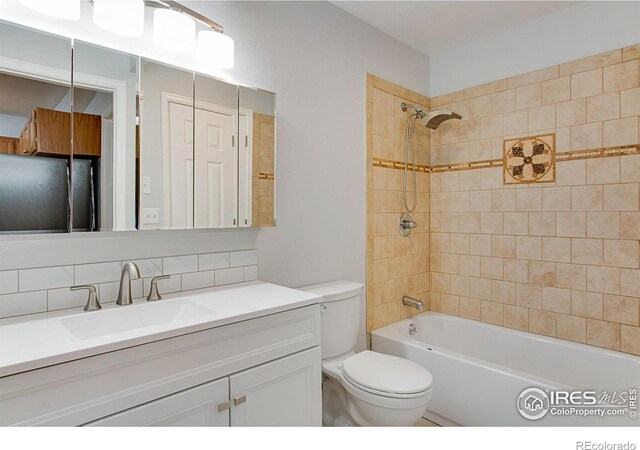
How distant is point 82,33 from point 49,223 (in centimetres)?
75

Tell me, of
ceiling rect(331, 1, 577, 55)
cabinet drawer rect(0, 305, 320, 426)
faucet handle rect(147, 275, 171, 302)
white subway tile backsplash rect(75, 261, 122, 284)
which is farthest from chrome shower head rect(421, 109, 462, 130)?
white subway tile backsplash rect(75, 261, 122, 284)

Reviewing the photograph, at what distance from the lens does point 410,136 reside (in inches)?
109

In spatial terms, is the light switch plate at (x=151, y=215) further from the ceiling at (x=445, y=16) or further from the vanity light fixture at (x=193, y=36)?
the ceiling at (x=445, y=16)

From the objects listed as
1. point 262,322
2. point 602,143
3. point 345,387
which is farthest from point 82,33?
point 602,143

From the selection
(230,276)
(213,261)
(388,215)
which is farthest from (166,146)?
(388,215)

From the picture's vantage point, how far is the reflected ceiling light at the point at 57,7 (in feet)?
4.17

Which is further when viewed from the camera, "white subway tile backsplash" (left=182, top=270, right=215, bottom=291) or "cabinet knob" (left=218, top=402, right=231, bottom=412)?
"white subway tile backsplash" (left=182, top=270, right=215, bottom=291)

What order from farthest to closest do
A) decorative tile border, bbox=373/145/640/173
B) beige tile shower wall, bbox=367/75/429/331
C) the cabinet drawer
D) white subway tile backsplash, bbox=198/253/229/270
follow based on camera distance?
beige tile shower wall, bbox=367/75/429/331, decorative tile border, bbox=373/145/640/173, white subway tile backsplash, bbox=198/253/229/270, the cabinet drawer

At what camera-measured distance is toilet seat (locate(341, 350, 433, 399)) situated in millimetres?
1643

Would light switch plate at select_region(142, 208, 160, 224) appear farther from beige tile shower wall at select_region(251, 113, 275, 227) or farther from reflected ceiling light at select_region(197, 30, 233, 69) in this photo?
reflected ceiling light at select_region(197, 30, 233, 69)

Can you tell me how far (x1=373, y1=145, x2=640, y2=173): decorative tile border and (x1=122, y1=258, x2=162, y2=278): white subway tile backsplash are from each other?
155 cm

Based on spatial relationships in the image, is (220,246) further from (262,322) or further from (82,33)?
(82,33)

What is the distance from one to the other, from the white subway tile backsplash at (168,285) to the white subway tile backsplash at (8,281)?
425mm

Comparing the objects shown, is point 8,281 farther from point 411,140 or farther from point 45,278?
point 411,140
